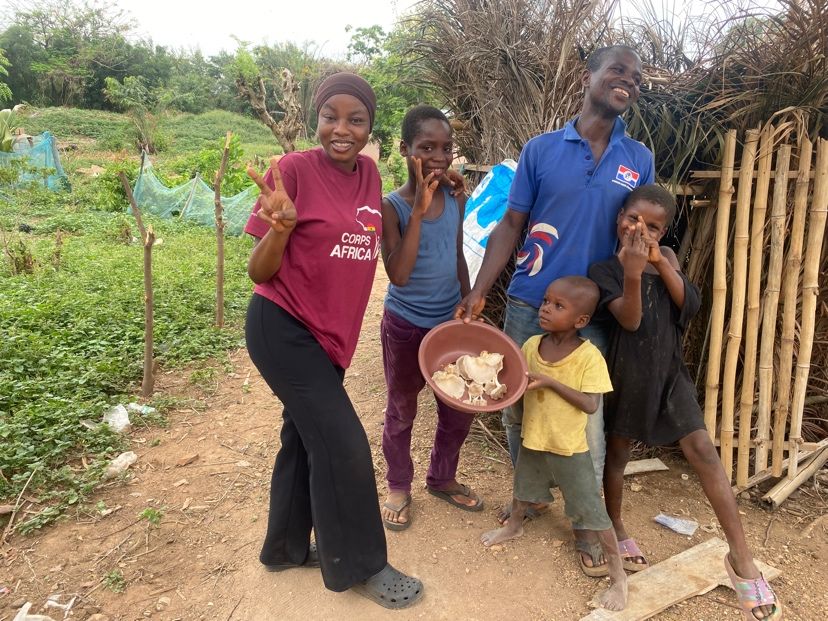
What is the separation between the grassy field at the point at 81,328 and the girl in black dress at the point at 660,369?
2.62 metres

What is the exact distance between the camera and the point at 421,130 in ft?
6.97

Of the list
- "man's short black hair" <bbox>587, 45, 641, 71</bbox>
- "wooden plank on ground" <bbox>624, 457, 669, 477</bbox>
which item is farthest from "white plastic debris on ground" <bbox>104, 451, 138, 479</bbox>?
"man's short black hair" <bbox>587, 45, 641, 71</bbox>

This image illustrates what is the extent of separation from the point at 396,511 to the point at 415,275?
111 cm

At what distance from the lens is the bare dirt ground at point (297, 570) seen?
6.65 feet

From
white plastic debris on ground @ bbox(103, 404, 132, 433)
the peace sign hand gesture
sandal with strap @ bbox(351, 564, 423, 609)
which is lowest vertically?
white plastic debris on ground @ bbox(103, 404, 132, 433)

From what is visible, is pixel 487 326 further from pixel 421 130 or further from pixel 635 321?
pixel 421 130

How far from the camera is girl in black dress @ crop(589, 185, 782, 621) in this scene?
1867 millimetres

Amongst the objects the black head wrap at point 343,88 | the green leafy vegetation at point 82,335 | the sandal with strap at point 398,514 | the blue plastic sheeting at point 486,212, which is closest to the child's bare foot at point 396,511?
the sandal with strap at point 398,514

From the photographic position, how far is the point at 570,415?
2012 millimetres

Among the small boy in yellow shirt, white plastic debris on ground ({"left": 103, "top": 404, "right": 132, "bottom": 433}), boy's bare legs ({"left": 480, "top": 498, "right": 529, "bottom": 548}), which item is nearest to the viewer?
the small boy in yellow shirt

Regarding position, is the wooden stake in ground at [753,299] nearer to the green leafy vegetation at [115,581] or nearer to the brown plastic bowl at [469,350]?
the brown plastic bowl at [469,350]

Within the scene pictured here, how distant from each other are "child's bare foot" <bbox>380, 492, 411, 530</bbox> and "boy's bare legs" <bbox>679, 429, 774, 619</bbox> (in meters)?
1.23

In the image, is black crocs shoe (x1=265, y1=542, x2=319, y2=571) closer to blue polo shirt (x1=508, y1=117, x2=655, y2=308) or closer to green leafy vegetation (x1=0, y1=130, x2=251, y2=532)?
green leafy vegetation (x1=0, y1=130, x2=251, y2=532)

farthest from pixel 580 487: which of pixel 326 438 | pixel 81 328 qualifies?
pixel 81 328
